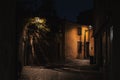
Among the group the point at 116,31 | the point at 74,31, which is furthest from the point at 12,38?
the point at 74,31

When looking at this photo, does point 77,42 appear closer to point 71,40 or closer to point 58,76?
point 71,40

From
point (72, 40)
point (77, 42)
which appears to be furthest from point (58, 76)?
point (77, 42)

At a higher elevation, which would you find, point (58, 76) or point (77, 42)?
point (77, 42)

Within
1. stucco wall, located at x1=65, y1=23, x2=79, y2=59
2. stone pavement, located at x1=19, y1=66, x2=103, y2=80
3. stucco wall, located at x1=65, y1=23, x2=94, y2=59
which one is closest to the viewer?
stone pavement, located at x1=19, y1=66, x2=103, y2=80

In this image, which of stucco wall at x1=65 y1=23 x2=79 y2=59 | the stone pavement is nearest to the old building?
stucco wall at x1=65 y1=23 x2=79 y2=59

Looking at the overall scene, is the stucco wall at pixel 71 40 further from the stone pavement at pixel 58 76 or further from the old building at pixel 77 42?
the stone pavement at pixel 58 76

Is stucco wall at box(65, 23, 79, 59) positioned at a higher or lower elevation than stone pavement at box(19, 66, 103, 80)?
higher

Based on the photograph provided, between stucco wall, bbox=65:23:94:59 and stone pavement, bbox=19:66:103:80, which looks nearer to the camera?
stone pavement, bbox=19:66:103:80

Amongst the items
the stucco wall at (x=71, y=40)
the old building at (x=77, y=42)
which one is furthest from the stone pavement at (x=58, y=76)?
the stucco wall at (x=71, y=40)

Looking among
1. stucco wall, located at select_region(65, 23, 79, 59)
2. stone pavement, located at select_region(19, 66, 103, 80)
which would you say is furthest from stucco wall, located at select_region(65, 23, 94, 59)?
stone pavement, located at select_region(19, 66, 103, 80)

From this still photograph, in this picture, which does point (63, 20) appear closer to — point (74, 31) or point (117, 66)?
point (74, 31)

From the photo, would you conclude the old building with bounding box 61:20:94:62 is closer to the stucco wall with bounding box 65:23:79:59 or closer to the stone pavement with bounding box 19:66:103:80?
the stucco wall with bounding box 65:23:79:59

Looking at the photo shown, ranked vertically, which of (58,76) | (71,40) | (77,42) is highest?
(71,40)

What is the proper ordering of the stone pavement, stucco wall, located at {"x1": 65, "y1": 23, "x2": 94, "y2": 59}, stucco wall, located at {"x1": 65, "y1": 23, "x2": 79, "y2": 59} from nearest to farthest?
the stone pavement, stucco wall, located at {"x1": 65, "y1": 23, "x2": 79, "y2": 59}, stucco wall, located at {"x1": 65, "y1": 23, "x2": 94, "y2": 59}
